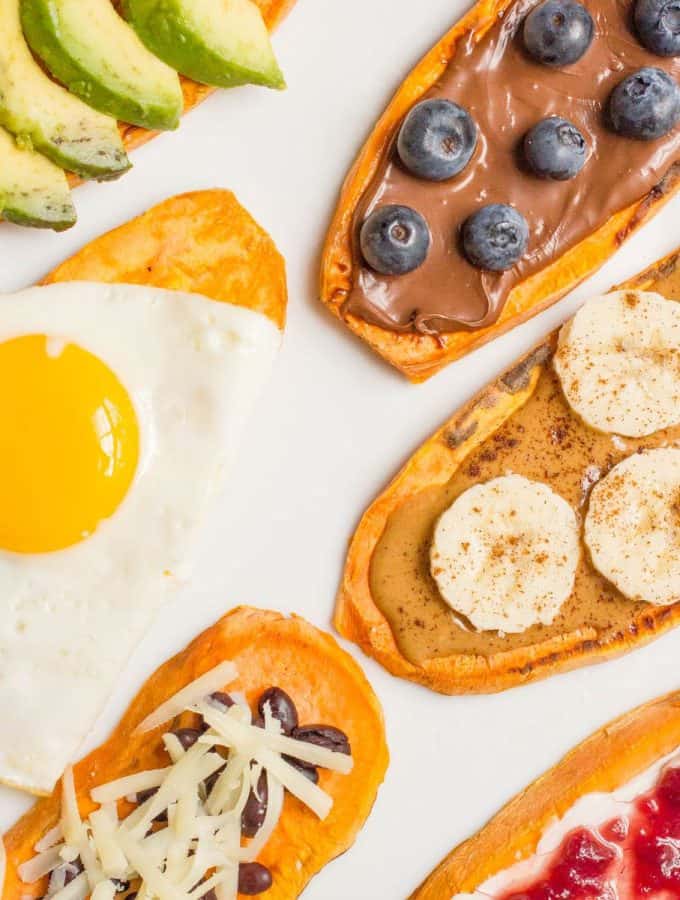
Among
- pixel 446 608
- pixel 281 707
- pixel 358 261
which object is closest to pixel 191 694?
pixel 281 707

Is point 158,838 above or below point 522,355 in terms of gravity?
below

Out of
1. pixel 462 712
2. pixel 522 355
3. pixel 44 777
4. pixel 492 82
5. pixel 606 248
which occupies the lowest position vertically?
pixel 44 777

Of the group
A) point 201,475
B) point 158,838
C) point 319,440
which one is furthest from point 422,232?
point 158,838

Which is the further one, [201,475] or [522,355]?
[522,355]

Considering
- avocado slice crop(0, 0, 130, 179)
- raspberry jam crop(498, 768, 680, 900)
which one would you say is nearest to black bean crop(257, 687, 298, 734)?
raspberry jam crop(498, 768, 680, 900)

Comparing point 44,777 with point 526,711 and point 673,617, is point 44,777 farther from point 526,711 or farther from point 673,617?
point 673,617

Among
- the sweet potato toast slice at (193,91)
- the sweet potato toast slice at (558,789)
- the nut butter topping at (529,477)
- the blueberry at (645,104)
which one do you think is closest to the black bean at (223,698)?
the nut butter topping at (529,477)

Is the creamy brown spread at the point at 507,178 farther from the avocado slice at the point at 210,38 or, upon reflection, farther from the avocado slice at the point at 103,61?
the avocado slice at the point at 103,61
